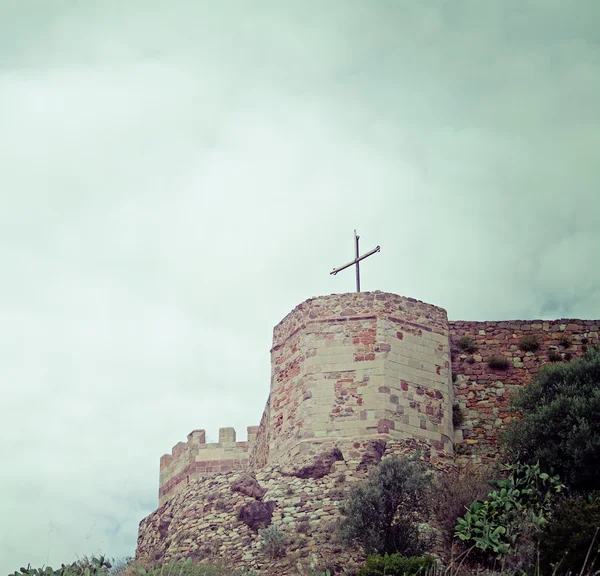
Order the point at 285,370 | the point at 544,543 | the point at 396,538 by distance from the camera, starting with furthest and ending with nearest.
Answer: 1. the point at 285,370
2. the point at 396,538
3. the point at 544,543

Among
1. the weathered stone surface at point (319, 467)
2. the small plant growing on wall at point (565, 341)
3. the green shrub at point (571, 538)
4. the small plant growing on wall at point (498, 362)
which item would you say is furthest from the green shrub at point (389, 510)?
the small plant growing on wall at point (565, 341)

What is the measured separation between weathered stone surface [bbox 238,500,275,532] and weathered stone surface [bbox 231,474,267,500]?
365 mm

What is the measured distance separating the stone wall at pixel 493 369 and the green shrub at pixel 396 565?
7.13 m

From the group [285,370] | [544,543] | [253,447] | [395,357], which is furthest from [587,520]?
[253,447]

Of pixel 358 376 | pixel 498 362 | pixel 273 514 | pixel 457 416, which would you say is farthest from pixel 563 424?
pixel 273 514

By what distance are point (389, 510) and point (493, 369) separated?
282 inches

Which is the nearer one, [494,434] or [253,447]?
[494,434]

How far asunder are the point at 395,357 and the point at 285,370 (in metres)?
2.60

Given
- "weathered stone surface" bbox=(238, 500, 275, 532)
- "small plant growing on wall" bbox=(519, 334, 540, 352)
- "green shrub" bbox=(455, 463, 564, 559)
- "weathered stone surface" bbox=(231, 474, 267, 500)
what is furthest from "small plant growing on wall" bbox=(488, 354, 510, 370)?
"weathered stone surface" bbox=(238, 500, 275, 532)

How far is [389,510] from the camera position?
74.2 ft

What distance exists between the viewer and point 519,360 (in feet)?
94.7

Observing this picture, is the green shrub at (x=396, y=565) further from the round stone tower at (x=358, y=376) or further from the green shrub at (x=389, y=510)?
the round stone tower at (x=358, y=376)

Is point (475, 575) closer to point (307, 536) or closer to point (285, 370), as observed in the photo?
point (307, 536)

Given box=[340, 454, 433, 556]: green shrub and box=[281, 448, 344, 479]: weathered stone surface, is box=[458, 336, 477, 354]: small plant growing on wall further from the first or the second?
box=[340, 454, 433, 556]: green shrub
